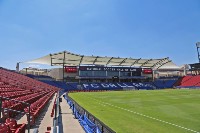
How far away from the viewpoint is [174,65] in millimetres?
97625

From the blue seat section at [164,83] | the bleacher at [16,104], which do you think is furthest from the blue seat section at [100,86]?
the bleacher at [16,104]

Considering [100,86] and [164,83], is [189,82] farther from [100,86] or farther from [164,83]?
[100,86]

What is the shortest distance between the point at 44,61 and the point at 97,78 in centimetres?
2458

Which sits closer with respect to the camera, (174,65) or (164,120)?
(164,120)

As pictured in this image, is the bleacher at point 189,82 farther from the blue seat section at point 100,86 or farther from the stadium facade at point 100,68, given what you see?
the blue seat section at point 100,86

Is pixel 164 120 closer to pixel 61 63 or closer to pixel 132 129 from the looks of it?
pixel 132 129

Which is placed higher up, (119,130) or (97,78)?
(97,78)

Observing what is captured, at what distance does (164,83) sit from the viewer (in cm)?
9981

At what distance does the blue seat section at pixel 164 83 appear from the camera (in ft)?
315

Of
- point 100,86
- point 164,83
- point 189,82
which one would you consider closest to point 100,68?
point 100,86

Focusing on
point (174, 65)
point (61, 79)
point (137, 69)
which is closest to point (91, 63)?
point (61, 79)

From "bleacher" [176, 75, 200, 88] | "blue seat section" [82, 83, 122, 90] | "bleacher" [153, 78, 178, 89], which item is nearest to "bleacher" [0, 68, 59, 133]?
"blue seat section" [82, 83, 122, 90]

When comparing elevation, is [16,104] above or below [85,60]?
below

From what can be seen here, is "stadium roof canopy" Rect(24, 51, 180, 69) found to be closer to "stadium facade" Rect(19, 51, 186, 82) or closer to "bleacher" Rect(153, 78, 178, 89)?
"stadium facade" Rect(19, 51, 186, 82)
